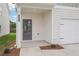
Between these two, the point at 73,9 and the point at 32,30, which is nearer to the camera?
the point at 73,9

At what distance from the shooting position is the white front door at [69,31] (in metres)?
15.2

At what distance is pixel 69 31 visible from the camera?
15.6 meters

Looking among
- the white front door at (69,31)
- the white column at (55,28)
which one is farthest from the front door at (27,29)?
the white front door at (69,31)

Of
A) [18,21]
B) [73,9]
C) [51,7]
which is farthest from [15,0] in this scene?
[73,9]

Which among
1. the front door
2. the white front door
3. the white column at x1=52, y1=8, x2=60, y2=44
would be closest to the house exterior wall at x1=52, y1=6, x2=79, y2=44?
the white column at x1=52, y1=8, x2=60, y2=44

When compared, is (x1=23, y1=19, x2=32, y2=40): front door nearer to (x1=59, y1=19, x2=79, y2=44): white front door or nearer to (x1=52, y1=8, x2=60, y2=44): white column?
(x1=52, y1=8, x2=60, y2=44): white column

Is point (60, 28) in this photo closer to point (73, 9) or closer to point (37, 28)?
point (73, 9)

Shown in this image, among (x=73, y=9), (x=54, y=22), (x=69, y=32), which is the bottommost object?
(x=69, y=32)

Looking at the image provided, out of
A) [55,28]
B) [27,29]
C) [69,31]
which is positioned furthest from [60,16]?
[27,29]

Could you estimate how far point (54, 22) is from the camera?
14.6 meters

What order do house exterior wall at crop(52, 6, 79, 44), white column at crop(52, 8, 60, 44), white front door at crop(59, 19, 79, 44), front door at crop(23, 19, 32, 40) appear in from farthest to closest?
front door at crop(23, 19, 32, 40)
white front door at crop(59, 19, 79, 44)
house exterior wall at crop(52, 6, 79, 44)
white column at crop(52, 8, 60, 44)

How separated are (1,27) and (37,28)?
8.18 meters

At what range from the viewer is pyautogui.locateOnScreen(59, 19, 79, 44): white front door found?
598 inches

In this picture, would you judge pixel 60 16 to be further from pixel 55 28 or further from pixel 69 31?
→ pixel 69 31
